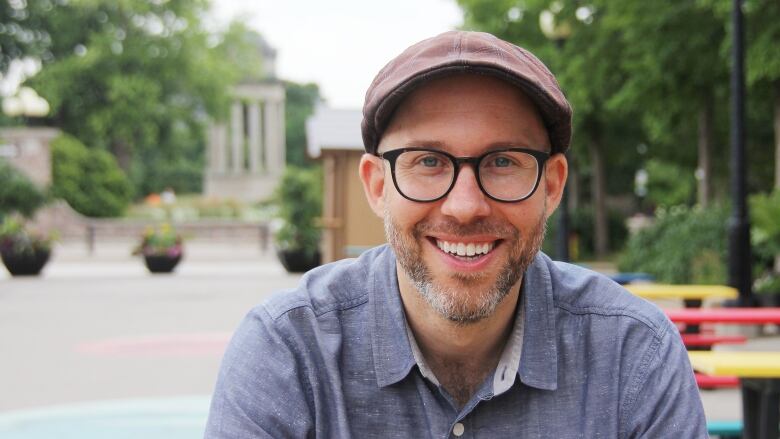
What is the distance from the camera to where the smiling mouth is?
6.13ft

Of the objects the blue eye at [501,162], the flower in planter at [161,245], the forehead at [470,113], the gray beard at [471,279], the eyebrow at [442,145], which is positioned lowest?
the flower in planter at [161,245]

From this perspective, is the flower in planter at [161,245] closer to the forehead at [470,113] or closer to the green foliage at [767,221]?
the green foliage at [767,221]

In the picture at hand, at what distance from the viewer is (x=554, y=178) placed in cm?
201

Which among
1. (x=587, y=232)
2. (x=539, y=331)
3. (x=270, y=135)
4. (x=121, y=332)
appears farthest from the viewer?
(x=270, y=135)

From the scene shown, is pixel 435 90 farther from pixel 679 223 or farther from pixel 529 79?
pixel 679 223

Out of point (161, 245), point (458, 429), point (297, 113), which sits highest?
point (297, 113)

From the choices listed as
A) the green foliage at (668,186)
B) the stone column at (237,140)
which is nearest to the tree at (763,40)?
the green foliage at (668,186)

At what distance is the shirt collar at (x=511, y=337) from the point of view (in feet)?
6.14

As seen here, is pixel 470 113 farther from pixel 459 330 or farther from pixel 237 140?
pixel 237 140

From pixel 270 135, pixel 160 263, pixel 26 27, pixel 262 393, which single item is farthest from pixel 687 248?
pixel 270 135

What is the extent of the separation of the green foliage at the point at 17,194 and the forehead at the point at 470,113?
82.1 ft

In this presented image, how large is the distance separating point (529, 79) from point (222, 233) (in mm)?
36999

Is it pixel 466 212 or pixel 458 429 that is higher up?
pixel 466 212

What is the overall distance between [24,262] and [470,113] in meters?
22.0
